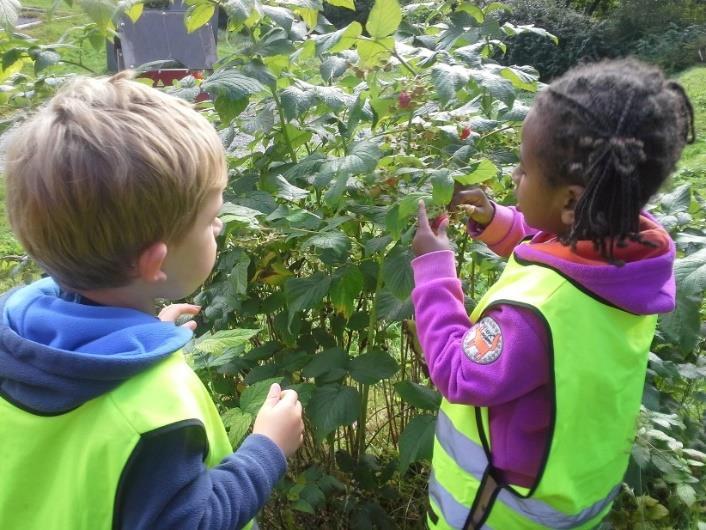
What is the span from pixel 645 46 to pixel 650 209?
13191mm

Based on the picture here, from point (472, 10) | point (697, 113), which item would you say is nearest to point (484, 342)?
point (472, 10)

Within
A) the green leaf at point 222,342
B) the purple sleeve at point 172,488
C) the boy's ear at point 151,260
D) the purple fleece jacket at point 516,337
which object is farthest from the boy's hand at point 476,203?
the purple sleeve at point 172,488

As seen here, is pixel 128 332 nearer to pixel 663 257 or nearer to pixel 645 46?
pixel 663 257

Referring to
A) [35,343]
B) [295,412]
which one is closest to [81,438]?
[35,343]

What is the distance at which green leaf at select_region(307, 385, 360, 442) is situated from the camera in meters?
1.89

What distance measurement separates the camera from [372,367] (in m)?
1.96

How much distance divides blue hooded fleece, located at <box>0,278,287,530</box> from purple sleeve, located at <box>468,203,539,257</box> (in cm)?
92

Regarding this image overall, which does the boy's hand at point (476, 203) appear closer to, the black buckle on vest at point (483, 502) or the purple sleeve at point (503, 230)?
the purple sleeve at point (503, 230)

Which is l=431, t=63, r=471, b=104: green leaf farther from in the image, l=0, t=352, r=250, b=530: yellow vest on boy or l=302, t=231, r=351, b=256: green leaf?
l=0, t=352, r=250, b=530: yellow vest on boy

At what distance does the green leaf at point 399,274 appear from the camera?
5.74ft

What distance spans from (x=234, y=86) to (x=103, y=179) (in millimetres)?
777

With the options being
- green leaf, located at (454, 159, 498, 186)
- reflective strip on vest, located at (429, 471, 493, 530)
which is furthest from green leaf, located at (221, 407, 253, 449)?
green leaf, located at (454, 159, 498, 186)

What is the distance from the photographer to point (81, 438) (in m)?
1.06

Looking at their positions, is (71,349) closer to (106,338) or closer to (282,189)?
(106,338)
